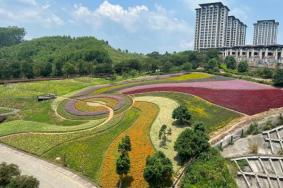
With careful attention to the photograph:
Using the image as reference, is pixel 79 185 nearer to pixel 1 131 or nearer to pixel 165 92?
pixel 1 131

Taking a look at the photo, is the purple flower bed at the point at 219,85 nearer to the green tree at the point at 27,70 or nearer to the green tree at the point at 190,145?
the green tree at the point at 190,145

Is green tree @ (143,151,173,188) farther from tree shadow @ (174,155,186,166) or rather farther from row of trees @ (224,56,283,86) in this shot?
row of trees @ (224,56,283,86)

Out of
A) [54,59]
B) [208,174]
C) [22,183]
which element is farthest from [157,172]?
[54,59]

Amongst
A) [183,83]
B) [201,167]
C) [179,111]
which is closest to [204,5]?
[183,83]

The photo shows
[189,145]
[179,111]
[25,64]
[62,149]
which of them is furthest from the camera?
[25,64]

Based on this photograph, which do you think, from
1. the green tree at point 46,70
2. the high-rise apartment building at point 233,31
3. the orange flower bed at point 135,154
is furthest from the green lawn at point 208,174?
the high-rise apartment building at point 233,31

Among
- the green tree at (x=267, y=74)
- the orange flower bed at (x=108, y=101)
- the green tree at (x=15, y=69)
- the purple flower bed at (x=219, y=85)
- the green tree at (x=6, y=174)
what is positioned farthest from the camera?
the green tree at (x=15, y=69)

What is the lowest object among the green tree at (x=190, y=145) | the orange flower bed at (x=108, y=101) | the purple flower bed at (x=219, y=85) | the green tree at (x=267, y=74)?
the green tree at (x=190, y=145)
